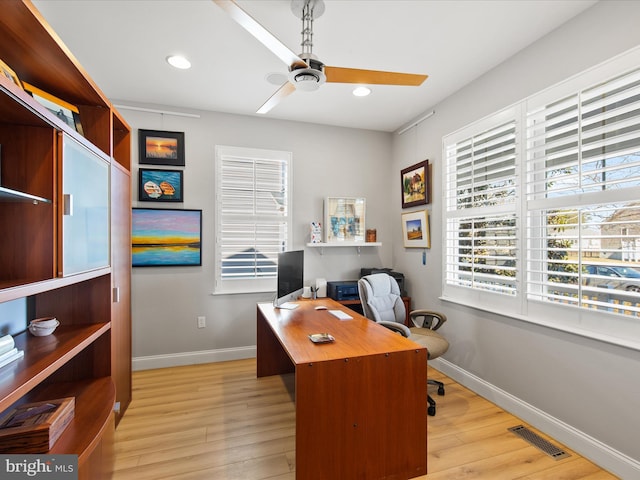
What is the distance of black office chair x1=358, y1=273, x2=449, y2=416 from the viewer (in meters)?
2.66

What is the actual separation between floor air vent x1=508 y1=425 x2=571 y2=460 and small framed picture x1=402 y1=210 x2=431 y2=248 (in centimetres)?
179

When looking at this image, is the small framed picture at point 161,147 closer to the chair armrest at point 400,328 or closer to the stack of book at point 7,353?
the stack of book at point 7,353

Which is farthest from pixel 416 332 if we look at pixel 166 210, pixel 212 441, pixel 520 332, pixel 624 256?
pixel 166 210

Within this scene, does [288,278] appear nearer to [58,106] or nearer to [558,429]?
[58,106]

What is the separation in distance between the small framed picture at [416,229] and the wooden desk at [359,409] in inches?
71.6

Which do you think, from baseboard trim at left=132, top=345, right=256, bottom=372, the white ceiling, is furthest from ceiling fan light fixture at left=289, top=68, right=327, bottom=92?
baseboard trim at left=132, top=345, right=256, bottom=372

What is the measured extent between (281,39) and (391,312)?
2.47 metres

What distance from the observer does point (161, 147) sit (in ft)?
11.0

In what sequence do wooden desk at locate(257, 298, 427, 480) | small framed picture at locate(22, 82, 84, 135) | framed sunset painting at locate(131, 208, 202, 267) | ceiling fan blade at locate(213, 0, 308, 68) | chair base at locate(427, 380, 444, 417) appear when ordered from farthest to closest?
framed sunset painting at locate(131, 208, 202, 267) < chair base at locate(427, 380, 444, 417) < wooden desk at locate(257, 298, 427, 480) < small framed picture at locate(22, 82, 84, 135) < ceiling fan blade at locate(213, 0, 308, 68)

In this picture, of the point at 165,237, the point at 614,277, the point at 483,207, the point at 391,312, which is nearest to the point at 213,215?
the point at 165,237

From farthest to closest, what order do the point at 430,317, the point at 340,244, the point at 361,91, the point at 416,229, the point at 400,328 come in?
1. the point at 340,244
2. the point at 416,229
3. the point at 430,317
4. the point at 361,91
5. the point at 400,328

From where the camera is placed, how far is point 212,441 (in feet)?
7.02

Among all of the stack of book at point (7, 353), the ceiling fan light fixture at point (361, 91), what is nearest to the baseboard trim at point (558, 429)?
the ceiling fan light fixture at point (361, 91)

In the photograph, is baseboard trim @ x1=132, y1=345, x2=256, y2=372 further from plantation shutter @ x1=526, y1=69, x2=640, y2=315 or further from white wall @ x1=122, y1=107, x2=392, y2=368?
plantation shutter @ x1=526, y1=69, x2=640, y2=315
